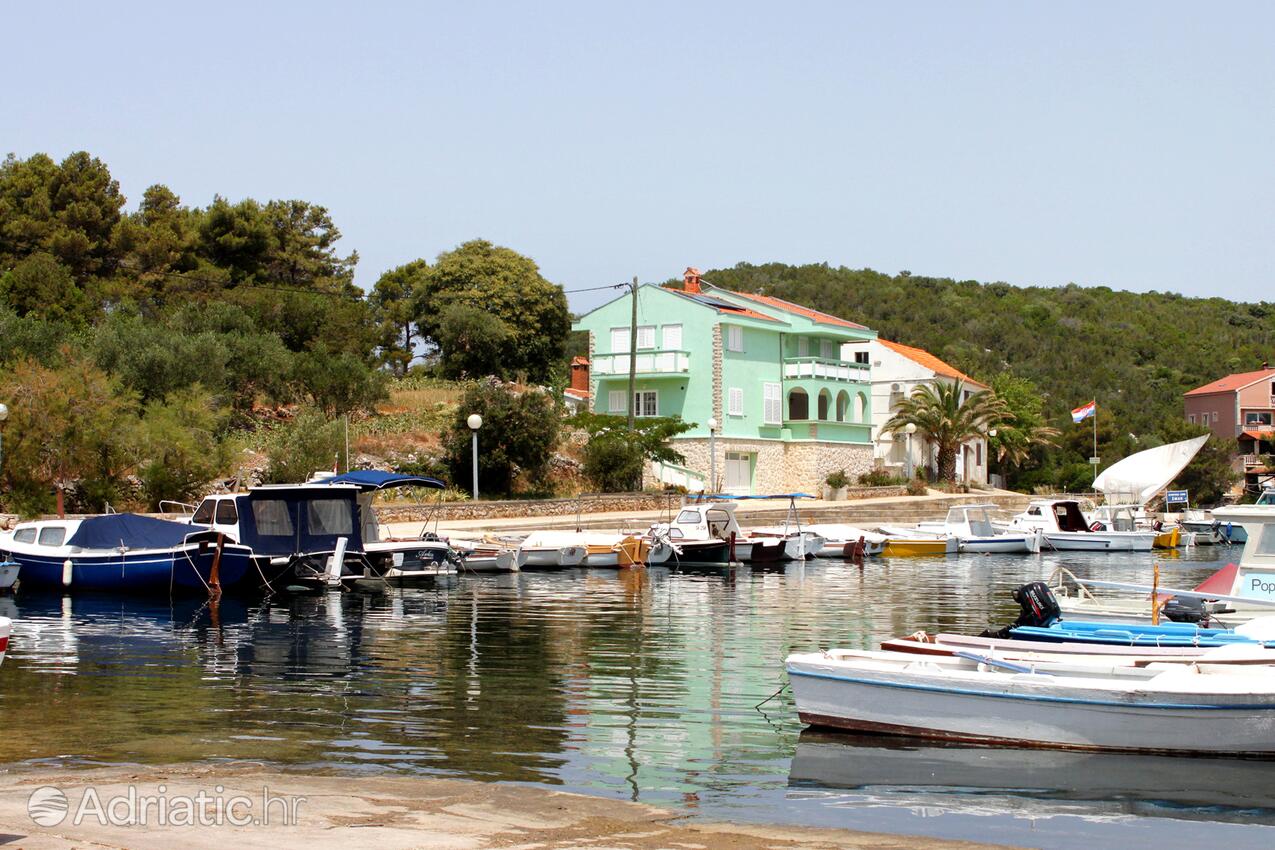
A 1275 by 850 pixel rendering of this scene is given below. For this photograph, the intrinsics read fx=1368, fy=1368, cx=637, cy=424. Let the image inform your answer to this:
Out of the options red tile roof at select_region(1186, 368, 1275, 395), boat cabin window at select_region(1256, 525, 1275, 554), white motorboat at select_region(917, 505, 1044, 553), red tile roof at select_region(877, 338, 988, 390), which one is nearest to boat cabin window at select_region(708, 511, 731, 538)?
white motorboat at select_region(917, 505, 1044, 553)

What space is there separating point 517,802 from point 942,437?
62774 millimetres

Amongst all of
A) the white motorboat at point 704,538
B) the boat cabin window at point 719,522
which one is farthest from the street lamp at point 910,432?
the boat cabin window at point 719,522

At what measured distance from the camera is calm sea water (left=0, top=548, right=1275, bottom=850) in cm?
1184

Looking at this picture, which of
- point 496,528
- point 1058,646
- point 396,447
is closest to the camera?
point 1058,646

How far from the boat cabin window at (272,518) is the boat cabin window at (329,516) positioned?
1.81ft

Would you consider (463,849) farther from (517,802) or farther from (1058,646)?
(1058,646)

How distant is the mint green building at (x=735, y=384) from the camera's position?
65.9 m

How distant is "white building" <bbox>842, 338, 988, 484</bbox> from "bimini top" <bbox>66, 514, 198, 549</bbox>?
49155 millimetres

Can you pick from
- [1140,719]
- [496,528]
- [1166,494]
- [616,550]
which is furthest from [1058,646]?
[1166,494]

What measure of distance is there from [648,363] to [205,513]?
34984 millimetres

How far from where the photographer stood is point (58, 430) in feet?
131

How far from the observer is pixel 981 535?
2101 inches

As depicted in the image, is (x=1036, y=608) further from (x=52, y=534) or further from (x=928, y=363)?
(x=928, y=363)

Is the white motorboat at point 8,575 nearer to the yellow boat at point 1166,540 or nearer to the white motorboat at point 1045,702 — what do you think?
the white motorboat at point 1045,702
